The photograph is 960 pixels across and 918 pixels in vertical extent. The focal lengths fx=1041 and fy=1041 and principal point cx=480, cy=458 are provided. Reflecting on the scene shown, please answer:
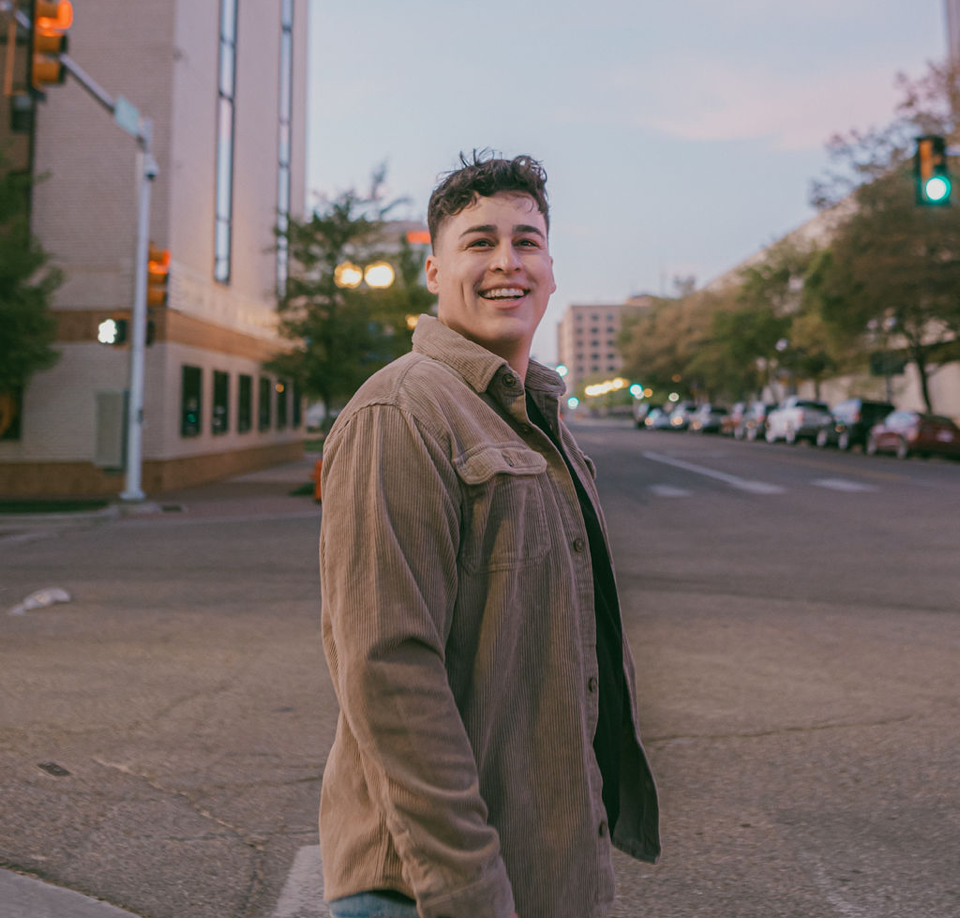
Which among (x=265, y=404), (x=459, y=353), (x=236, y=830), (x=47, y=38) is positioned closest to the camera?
(x=459, y=353)

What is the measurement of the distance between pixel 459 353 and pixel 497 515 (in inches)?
12.8

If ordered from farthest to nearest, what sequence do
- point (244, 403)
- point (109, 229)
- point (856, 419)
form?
point (856, 419)
point (244, 403)
point (109, 229)

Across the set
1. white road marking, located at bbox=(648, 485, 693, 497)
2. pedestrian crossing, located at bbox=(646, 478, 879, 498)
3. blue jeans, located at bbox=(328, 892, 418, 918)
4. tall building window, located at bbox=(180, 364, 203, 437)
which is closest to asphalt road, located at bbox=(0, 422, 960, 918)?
blue jeans, located at bbox=(328, 892, 418, 918)

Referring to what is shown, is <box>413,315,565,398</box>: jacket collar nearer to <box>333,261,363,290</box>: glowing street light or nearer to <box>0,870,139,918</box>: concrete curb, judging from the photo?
<box>0,870,139,918</box>: concrete curb

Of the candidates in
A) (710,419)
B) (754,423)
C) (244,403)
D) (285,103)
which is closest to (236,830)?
(244,403)

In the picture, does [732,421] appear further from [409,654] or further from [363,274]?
[409,654]

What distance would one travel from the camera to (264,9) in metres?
28.4

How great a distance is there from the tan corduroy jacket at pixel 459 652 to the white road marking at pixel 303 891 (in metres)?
1.68

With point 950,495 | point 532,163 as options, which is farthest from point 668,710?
point 950,495

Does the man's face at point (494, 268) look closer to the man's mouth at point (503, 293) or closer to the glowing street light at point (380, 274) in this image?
the man's mouth at point (503, 293)

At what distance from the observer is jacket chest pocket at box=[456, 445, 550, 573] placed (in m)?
1.61

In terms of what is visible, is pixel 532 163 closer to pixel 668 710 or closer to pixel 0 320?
pixel 668 710

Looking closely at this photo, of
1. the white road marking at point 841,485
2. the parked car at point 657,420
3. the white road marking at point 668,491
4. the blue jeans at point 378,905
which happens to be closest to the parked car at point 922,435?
the white road marking at point 841,485

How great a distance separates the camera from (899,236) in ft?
105
